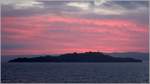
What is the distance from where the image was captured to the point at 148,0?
939 centimetres

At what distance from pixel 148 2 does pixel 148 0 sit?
110 millimetres

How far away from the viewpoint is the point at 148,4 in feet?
30.8

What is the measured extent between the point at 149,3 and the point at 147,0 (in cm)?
11

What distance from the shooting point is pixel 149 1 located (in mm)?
9406

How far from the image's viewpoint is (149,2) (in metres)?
9.41

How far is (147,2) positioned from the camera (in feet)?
31.7

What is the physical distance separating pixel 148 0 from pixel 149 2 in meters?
0.05

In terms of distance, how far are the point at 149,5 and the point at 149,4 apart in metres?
0.04

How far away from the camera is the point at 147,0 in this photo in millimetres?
9430

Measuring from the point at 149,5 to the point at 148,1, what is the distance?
21 centimetres

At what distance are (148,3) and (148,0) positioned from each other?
0.28ft

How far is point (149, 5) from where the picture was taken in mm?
9281

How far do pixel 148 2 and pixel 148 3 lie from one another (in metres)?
0.06

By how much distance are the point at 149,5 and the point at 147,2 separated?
0.39 m
